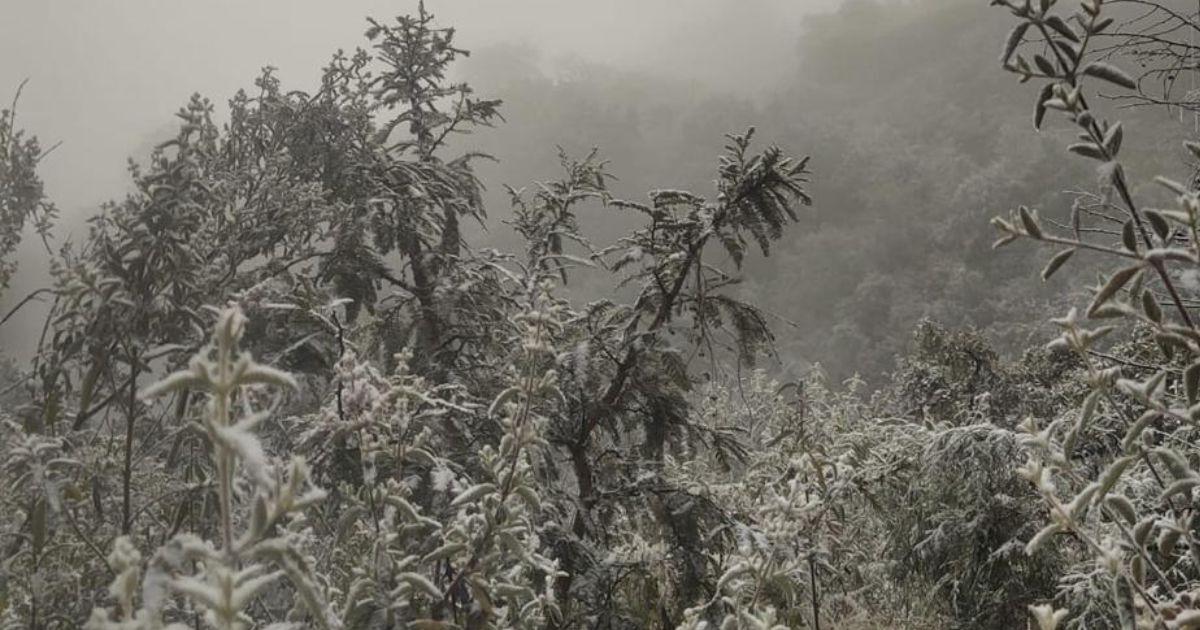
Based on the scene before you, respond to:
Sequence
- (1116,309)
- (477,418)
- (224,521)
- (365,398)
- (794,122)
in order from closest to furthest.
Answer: (224,521) → (1116,309) → (365,398) → (477,418) → (794,122)

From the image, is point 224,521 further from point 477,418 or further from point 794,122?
point 794,122

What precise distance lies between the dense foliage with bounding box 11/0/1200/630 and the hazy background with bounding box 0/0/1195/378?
10920 millimetres

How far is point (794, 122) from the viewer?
33.4 metres

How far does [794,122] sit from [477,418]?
33.0 m

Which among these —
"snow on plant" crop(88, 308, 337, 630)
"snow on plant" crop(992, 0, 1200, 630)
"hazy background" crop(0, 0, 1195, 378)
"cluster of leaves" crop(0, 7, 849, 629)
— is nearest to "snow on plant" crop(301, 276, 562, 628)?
"cluster of leaves" crop(0, 7, 849, 629)

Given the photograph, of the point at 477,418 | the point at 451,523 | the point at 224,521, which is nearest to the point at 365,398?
the point at 451,523

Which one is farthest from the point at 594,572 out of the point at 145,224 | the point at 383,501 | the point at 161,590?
the point at 161,590

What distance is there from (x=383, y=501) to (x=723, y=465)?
5.19ft

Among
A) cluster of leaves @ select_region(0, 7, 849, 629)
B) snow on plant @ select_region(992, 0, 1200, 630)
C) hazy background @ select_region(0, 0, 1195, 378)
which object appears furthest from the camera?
hazy background @ select_region(0, 0, 1195, 378)

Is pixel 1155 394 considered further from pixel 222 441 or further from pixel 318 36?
pixel 318 36

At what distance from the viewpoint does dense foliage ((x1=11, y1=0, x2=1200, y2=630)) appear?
0.91 metres

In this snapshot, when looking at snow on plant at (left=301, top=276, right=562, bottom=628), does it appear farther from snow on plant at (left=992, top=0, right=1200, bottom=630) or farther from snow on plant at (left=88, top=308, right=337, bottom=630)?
snow on plant at (left=992, top=0, right=1200, bottom=630)

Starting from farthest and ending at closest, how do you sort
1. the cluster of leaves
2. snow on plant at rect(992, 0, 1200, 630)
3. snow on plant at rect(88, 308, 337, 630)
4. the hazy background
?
the hazy background → the cluster of leaves → snow on plant at rect(992, 0, 1200, 630) → snow on plant at rect(88, 308, 337, 630)

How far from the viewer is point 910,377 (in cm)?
815
